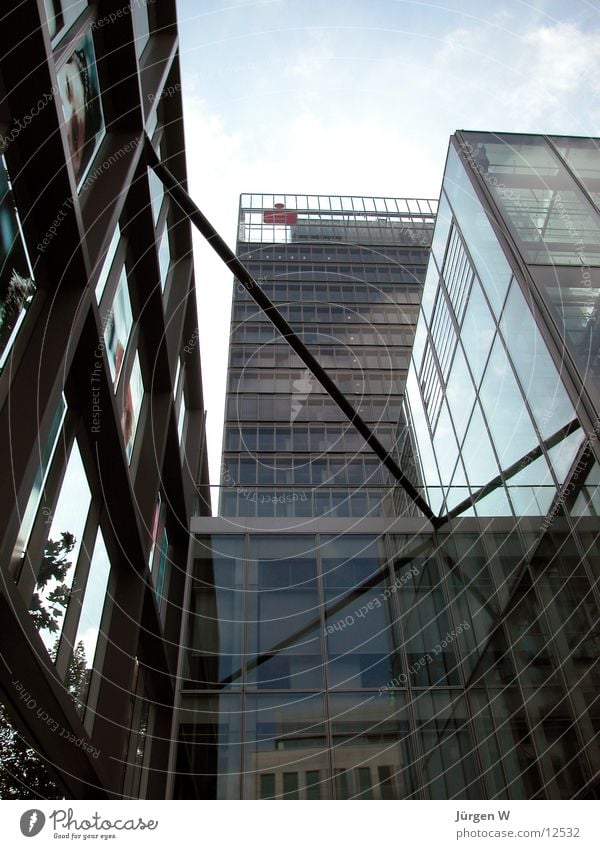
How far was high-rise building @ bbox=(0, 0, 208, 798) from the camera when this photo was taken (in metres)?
5.91

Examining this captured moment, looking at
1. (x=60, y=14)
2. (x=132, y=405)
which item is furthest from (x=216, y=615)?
(x=60, y=14)

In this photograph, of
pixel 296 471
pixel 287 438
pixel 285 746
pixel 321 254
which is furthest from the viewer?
pixel 321 254

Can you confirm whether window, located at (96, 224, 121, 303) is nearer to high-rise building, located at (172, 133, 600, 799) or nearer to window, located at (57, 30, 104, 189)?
window, located at (57, 30, 104, 189)

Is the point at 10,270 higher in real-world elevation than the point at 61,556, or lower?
higher

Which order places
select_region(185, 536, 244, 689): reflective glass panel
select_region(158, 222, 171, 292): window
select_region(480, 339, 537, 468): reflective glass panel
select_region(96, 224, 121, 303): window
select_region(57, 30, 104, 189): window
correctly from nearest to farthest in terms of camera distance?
1. select_region(57, 30, 104, 189): window
2. select_region(96, 224, 121, 303): window
3. select_region(480, 339, 537, 468): reflective glass panel
4. select_region(158, 222, 171, 292): window
5. select_region(185, 536, 244, 689): reflective glass panel

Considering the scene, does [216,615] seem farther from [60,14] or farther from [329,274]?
[329,274]

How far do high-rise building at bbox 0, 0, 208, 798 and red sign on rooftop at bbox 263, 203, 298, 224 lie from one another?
3200 centimetres

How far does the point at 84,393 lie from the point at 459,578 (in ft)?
29.3

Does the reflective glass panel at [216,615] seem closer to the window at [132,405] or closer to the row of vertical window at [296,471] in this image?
the window at [132,405]

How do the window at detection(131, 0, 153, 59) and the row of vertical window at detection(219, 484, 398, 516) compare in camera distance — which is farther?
the row of vertical window at detection(219, 484, 398, 516)

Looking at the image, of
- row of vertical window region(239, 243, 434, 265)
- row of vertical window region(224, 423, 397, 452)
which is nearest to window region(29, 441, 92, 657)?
row of vertical window region(224, 423, 397, 452)

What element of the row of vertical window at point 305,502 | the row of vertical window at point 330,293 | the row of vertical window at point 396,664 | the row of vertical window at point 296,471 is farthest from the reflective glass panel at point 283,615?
the row of vertical window at point 330,293

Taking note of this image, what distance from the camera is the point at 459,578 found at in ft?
44.8

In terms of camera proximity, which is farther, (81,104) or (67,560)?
(81,104)
